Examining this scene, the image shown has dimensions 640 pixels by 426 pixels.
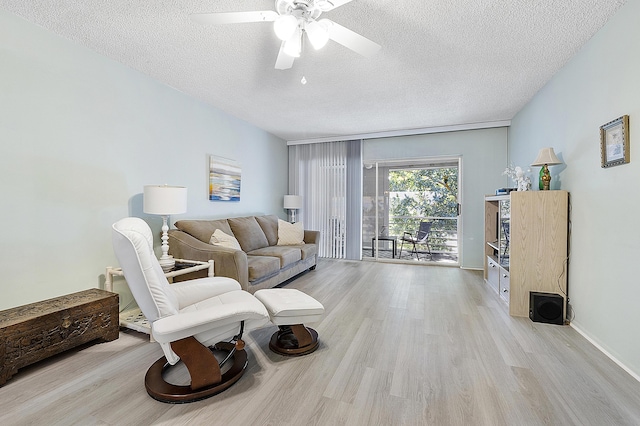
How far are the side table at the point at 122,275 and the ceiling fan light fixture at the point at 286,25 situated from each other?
2099mm

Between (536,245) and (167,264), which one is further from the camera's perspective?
(536,245)

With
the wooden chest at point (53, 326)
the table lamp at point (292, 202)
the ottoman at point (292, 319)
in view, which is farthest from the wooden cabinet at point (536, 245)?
the wooden chest at point (53, 326)

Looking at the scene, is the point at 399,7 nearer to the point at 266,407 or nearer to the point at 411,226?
the point at 266,407

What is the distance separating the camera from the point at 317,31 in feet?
6.08

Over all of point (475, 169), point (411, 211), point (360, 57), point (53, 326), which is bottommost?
point (53, 326)

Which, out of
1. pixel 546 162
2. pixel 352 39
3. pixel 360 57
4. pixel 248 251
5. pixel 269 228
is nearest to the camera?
pixel 352 39

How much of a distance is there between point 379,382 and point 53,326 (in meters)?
2.21

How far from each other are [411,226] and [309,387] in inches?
174

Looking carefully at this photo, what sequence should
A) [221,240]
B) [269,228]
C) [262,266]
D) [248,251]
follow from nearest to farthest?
[262,266] → [221,240] → [248,251] → [269,228]

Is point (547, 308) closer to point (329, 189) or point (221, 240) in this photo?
point (221, 240)

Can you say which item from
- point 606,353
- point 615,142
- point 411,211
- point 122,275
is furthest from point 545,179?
point 122,275

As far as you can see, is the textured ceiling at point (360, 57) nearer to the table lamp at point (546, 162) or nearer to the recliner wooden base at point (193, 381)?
the table lamp at point (546, 162)

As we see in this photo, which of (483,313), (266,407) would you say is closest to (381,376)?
(266,407)

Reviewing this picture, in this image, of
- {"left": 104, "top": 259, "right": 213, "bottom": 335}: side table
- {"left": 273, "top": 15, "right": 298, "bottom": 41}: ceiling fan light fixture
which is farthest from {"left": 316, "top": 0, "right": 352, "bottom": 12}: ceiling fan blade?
{"left": 104, "top": 259, "right": 213, "bottom": 335}: side table
